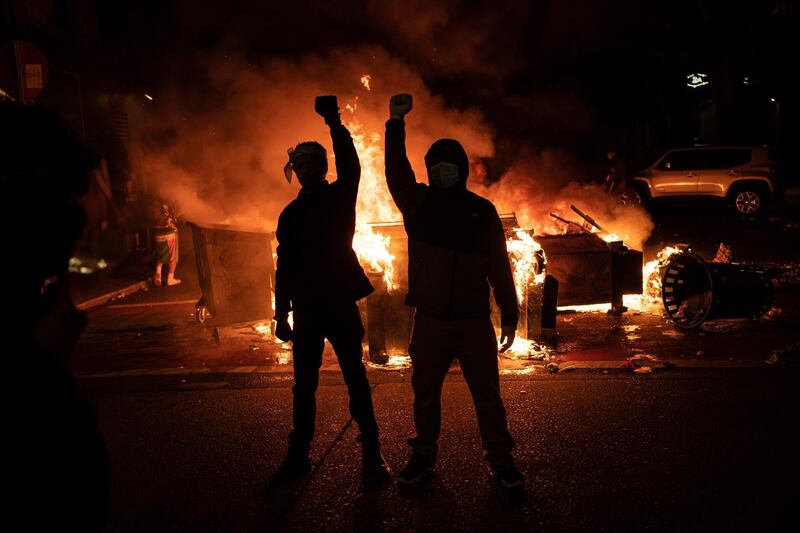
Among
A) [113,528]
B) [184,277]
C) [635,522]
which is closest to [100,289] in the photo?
[184,277]

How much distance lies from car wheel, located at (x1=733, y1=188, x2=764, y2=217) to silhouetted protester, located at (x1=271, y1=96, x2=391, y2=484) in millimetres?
14932

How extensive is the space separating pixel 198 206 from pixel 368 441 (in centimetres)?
872

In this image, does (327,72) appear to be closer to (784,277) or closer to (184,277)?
(184,277)

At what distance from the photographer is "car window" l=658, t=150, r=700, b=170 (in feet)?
54.7

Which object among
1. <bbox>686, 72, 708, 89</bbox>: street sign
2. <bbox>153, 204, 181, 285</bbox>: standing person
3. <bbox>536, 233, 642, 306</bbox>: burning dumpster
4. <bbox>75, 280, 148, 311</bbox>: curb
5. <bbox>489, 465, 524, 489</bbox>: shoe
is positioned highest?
<bbox>686, 72, 708, 89</bbox>: street sign

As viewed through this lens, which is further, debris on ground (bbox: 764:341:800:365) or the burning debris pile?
the burning debris pile

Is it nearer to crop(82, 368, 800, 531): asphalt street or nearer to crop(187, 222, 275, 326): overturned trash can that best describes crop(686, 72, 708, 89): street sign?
crop(187, 222, 275, 326): overturned trash can

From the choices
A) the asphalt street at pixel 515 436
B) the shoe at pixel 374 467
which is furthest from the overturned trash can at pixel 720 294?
the shoe at pixel 374 467

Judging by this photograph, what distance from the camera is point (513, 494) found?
348cm

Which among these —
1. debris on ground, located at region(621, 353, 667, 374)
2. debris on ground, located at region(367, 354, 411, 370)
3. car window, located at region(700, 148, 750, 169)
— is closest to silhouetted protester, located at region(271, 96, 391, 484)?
debris on ground, located at region(367, 354, 411, 370)

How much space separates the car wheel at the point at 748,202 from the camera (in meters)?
16.1

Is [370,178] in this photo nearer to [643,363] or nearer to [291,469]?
[643,363]

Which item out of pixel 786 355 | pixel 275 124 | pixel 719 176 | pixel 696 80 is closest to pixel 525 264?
pixel 786 355

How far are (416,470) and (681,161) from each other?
15279 millimetres
